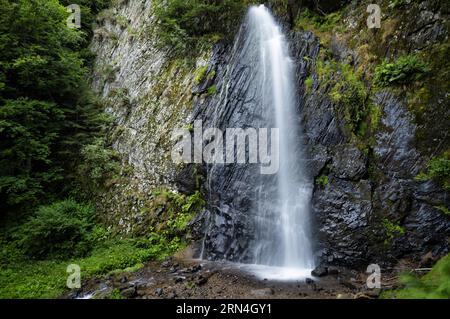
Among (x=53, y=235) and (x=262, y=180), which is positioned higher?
(x=262, y=180)

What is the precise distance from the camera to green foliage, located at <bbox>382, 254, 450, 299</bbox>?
4008 millimetres

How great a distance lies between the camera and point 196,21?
477 inches

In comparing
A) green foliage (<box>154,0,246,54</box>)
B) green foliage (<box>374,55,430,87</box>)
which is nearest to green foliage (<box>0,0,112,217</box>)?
green foliage (<box>154,0,246,54</box>)

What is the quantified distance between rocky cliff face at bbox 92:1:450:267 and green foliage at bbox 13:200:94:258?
48.6 inches

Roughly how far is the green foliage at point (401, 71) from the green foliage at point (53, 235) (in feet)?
32.0

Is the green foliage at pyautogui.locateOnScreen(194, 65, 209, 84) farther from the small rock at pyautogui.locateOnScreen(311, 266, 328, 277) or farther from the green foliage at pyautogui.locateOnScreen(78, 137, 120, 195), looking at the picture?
the small rock at pyautogui.locateOnScreen(311, 266, 328, 277)

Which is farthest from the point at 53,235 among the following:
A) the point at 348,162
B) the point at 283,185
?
the point at 348,162

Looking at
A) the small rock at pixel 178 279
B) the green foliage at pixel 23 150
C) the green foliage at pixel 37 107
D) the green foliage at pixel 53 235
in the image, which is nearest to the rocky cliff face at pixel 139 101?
the green foliage at pixel 53 235

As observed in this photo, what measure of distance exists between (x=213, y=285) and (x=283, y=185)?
3.43 meters

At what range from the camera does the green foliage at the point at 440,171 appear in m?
6.26

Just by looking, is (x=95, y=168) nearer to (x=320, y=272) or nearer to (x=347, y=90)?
(x=320, y=272)

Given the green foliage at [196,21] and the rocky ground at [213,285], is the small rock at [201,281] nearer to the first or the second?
the rocky ground at [213,285]

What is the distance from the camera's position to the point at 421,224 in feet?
21.0

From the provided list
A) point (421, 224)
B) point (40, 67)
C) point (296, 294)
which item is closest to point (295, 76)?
point (421, 224)
